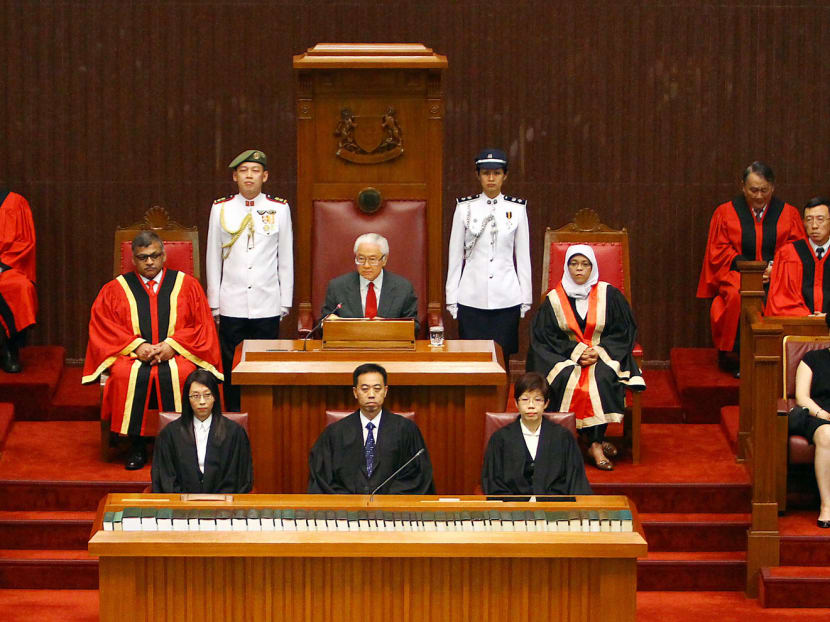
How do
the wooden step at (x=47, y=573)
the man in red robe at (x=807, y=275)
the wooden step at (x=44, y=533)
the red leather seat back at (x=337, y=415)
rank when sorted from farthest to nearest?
the man in red robe at (x=807, y=275), the wooden step at (x=44, y=533), the wooden step at (x=47, y=573), the red leather seat back at (x=337, y=415)

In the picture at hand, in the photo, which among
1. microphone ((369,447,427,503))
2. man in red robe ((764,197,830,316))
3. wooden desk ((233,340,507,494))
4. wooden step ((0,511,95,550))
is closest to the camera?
microphone ((369,447,427,503))

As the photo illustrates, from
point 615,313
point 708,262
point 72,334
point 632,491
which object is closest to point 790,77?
point 708,262

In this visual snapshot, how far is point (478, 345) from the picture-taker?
748 cm

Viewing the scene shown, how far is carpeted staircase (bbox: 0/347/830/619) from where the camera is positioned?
7355 mm

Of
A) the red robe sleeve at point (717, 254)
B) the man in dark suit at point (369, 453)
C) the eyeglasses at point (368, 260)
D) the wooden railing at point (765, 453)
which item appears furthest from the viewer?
the red robe sleeve at point (717, 254)

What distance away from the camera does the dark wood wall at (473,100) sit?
964 centimetres

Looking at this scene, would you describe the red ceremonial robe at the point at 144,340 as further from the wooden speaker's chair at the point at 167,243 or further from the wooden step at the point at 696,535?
the wooden step at the point at 696,535

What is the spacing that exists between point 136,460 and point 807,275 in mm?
3635

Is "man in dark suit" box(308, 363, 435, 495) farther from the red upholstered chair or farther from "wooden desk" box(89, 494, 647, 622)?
the red upholstered chair

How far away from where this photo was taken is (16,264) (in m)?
8.97

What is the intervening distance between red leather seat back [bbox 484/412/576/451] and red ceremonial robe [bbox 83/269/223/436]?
65.2 inches

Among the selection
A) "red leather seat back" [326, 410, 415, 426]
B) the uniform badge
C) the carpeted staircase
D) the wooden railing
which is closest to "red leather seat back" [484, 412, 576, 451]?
"red leather seat back" [326, 410, 415, 426]

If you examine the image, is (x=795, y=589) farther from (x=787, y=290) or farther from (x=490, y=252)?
(x=490, y=252)

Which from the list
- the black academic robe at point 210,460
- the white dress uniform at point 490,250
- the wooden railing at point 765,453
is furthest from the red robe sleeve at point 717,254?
the black academic robe at point 210,460
